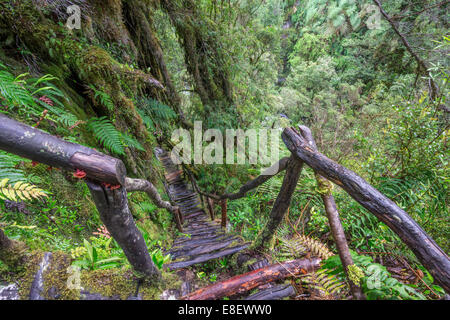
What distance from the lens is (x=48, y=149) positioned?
2.58 feet

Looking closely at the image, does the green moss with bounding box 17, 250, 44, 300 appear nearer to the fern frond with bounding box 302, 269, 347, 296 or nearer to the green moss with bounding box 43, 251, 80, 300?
the green moss with bounding box 43, 251, 80, 300

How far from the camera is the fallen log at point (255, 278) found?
4.53ft

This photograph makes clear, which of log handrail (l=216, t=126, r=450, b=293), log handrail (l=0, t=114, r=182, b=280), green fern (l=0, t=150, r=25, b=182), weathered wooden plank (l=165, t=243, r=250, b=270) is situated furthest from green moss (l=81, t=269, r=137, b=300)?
log handrail (l=216, t=126, r=450, b=293)

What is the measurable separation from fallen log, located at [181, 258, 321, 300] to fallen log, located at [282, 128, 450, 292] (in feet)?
2.76

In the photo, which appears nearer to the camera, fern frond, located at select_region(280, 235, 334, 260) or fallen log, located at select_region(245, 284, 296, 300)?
fallen log, located at select_region(245, 284, 296, 300)

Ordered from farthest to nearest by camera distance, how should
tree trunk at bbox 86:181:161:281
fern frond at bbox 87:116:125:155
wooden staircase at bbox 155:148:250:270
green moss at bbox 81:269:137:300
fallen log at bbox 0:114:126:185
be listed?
1. wooden staircase at bbox 155:148:250:270
2. fern frond at bbox 87:116:125:155
3. green moss at bbox 81:269:137:300
4. tree trunk at bbox 86:181:161:281
5. fallen log at bbox 0:114:126:185

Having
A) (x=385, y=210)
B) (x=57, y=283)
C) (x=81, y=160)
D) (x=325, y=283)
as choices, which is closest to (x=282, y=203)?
(x=325, y=283)

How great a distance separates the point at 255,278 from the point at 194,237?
251 centimetres

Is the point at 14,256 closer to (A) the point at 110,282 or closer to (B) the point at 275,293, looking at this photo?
(A) the point at 110,282

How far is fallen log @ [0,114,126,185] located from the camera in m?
0.74

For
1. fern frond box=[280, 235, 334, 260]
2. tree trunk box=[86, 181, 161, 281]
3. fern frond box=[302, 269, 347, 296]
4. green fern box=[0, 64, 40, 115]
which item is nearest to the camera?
tree trunk box=[86, 181, 161, 281]

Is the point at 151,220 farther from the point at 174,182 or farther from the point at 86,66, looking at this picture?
the point at 174,182
